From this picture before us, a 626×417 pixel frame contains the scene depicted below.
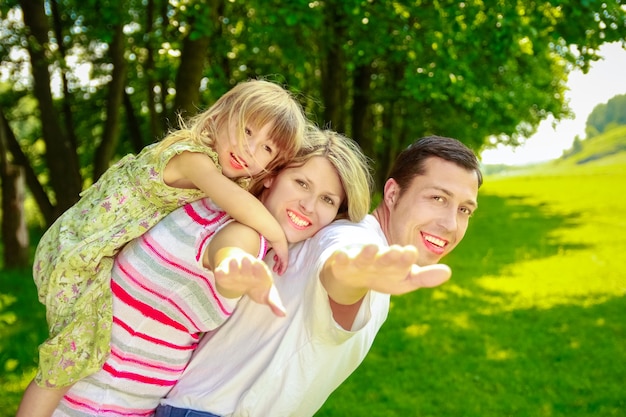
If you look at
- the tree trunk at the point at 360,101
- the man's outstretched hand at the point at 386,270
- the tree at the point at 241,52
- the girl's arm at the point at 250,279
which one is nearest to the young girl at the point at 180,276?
the girl's arm at the point at 250,279

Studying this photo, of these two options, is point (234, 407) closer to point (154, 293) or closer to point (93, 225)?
point (154, 293)

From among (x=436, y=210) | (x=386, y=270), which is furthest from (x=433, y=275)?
(x=436, y=210)

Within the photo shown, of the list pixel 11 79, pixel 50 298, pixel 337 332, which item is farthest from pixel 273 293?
pixel 11 79

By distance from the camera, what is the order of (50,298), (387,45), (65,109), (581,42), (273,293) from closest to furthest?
(273,293), (50,298), (581,42), (387,45), (65,109)

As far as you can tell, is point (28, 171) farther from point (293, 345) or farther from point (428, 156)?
point (293, 345)

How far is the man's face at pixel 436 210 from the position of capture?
303 centimetres

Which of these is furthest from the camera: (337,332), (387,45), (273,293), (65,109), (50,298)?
(65,109)

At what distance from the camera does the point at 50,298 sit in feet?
8.53

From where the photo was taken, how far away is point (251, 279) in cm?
169

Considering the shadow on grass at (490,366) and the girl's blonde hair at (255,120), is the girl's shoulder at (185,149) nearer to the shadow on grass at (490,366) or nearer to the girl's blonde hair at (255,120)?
the girl's blonde hair at (255,120)

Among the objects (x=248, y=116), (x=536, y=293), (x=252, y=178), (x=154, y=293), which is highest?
(x=248, y=116)

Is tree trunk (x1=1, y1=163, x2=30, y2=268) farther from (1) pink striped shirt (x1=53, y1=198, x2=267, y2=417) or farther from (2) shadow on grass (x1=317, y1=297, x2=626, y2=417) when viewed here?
(1) pink striped shirt (x1=53, y1=198, x2=267, y2=417)

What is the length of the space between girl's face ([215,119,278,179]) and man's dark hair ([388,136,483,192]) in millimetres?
812

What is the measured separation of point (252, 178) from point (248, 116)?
24cm
